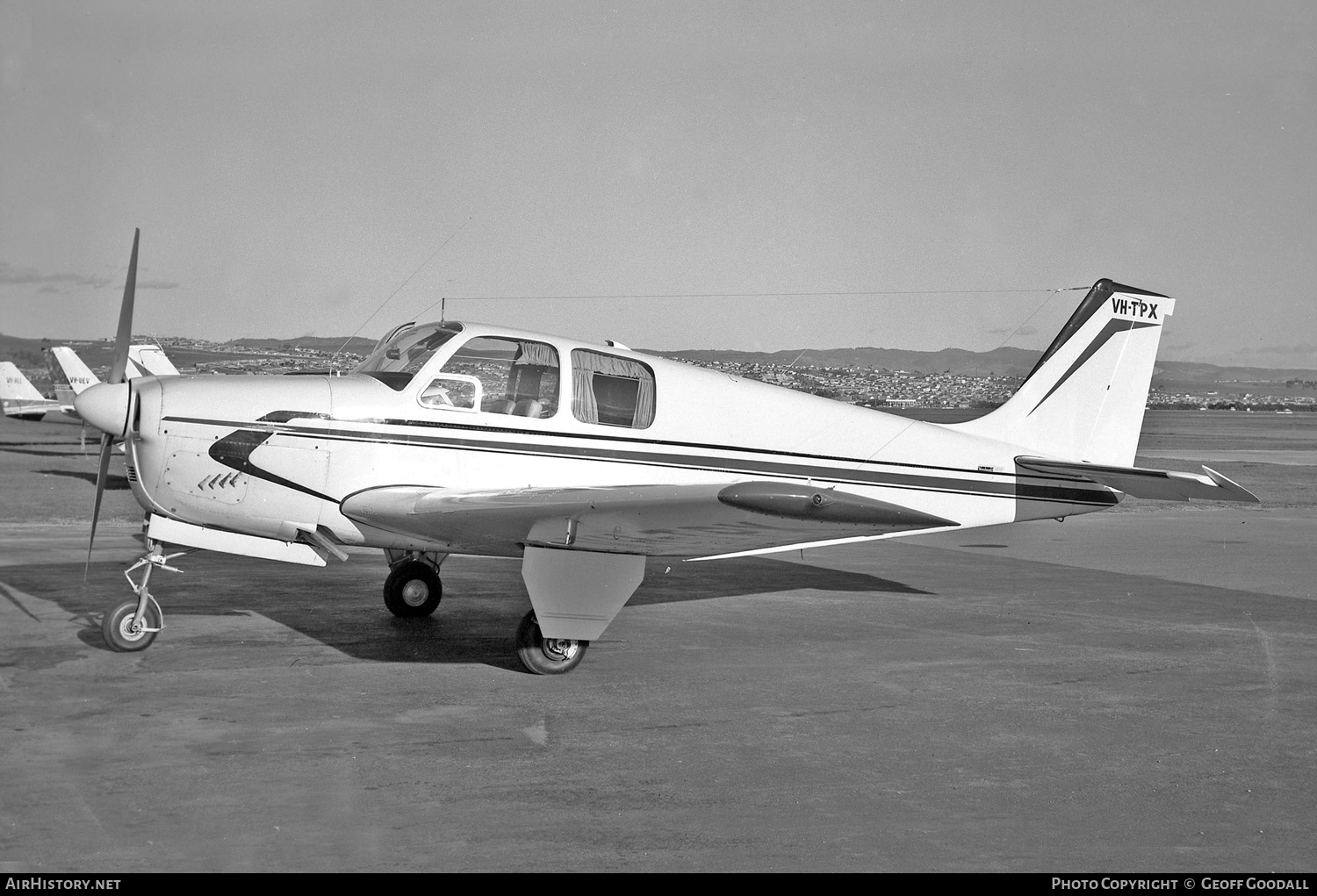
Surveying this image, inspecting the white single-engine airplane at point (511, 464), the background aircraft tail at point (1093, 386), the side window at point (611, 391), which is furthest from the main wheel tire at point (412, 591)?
the background aircraft tail at point (1093, 386)

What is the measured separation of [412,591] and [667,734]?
13.3 feet

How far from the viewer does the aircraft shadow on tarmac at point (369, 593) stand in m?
8.88

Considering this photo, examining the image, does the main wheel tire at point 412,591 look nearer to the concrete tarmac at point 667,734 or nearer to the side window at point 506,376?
the concrete tarmac at point 667,734

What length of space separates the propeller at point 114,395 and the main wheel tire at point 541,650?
2866 mm

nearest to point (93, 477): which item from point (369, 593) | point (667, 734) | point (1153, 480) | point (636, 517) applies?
point (369, 593)

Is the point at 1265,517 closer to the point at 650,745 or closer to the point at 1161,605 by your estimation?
the point at 1161,605

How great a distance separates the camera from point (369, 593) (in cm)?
1129

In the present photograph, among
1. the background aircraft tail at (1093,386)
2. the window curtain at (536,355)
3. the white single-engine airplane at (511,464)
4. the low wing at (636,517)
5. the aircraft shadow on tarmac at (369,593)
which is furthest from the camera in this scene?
the background aircraft tail at (1093,386)

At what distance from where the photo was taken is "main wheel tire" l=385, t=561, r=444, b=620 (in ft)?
32.6

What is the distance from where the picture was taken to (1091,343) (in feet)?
35.6

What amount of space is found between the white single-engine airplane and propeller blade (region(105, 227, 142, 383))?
0.02m

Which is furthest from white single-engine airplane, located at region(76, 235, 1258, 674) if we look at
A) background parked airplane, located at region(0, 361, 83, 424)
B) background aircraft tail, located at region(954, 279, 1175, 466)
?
background parked airplane, located at region(0, 361, 83, 424)

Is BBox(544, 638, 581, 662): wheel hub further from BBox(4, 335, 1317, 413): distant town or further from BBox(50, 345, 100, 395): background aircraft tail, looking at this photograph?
BBox(50, 345, 100, 395): background aircraft tail
